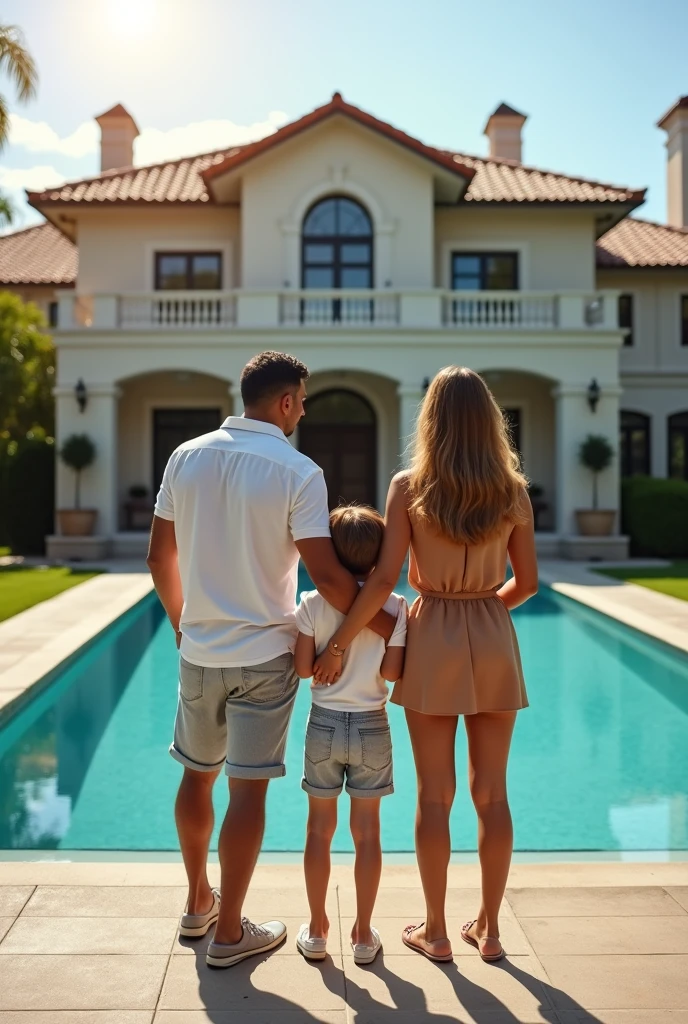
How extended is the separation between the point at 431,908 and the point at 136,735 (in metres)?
4.63

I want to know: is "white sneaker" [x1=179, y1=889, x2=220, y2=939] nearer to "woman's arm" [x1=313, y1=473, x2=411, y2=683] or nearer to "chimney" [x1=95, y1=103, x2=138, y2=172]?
"woman's arm" [x1=313, y1=473, x2=411, y2=683]

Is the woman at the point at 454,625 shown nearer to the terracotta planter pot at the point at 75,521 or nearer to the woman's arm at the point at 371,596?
the woman's arm at the point at 371,596

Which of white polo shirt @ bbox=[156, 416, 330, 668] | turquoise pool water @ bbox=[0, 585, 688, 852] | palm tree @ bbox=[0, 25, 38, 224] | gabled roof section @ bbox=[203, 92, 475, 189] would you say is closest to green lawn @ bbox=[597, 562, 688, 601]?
turquoise pool water @ bbox=[0, 585, 688, 852]

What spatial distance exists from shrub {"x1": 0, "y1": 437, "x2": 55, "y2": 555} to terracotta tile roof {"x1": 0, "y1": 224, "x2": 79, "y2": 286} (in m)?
7.60

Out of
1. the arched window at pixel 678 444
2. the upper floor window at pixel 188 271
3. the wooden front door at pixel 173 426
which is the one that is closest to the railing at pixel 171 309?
the upper floor window at pixel 188 271

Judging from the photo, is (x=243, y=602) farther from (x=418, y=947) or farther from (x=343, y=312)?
(x=343, y=312)

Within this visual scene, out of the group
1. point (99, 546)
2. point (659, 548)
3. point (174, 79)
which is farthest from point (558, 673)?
point (99, 546)

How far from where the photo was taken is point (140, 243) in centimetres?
2088

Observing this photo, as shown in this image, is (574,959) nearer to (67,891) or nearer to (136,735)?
(67,891)

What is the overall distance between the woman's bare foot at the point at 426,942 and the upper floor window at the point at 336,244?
18052 mm

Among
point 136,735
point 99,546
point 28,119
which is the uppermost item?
point 28,119

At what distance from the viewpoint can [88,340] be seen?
18.9 meters

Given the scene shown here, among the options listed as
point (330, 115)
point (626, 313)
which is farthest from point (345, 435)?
point (626, 313)

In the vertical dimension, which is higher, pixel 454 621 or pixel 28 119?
pixel 28 119
